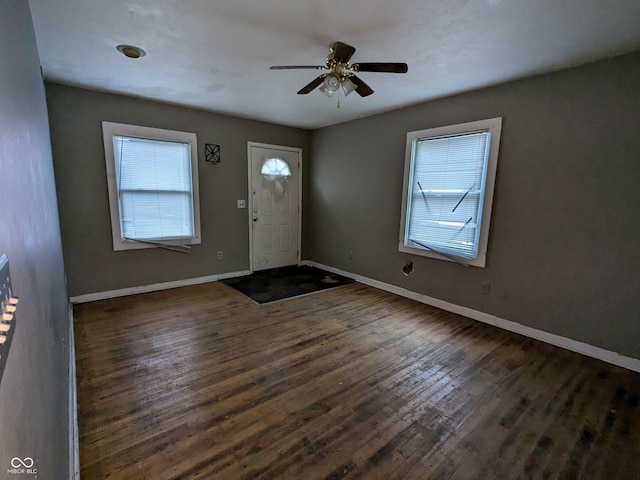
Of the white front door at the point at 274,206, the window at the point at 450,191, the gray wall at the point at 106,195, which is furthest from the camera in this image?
the white front door at the point at 274,206

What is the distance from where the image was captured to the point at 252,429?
1.72 meters

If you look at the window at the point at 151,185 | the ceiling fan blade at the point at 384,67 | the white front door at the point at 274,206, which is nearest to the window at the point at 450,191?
the ceiling fan blade at the point at 384,67

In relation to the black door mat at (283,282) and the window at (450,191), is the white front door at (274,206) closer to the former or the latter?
the black door mat at (283,282)

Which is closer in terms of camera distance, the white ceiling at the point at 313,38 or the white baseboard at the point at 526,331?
the white ceiling at the point at 313,38

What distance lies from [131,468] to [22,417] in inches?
45.1

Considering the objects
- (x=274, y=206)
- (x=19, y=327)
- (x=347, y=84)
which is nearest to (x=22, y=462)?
(x=19, y=327)

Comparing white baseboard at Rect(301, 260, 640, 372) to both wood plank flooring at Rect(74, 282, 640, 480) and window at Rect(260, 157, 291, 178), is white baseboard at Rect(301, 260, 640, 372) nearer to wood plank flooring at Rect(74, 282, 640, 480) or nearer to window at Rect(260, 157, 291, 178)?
wood plank flooring at Rect(74, 282, 640, 480)

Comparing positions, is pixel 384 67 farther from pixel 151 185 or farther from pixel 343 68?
pixel 151 185

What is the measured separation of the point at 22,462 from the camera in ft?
2.02

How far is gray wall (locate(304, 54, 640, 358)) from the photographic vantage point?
93.4 inches

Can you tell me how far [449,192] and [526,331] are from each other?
1.68 m

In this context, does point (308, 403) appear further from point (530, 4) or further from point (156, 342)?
point (530, 4)

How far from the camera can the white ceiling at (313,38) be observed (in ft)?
6.10

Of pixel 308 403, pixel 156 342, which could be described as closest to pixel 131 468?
pixel 308 403
